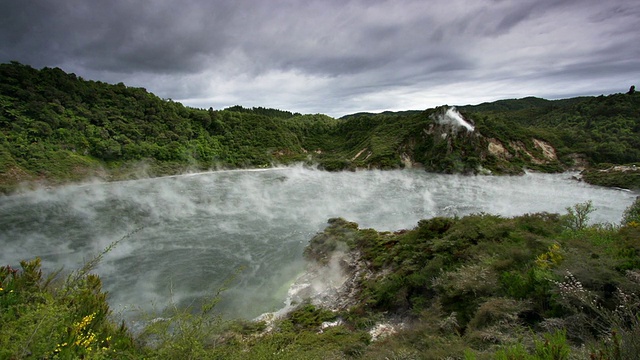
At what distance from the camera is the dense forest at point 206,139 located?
41.4 m

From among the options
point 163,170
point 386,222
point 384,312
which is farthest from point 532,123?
point 384,312

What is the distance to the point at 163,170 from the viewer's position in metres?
47.7

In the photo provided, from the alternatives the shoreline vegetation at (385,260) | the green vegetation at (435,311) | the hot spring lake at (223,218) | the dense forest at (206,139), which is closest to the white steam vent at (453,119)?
the shoreline vegetation at (385,260)

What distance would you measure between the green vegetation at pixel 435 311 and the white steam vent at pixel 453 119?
151 ft

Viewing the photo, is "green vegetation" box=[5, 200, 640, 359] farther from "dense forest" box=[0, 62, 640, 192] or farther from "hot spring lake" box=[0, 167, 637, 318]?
"dense forest" box=[0, 62, 640, 192]

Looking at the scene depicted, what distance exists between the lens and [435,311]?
317 inches

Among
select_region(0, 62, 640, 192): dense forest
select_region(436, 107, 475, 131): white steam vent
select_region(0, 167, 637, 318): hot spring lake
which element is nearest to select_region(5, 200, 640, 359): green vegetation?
select_region(0, 167, 637, 318): hot spring lake

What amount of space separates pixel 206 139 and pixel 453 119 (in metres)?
47.6

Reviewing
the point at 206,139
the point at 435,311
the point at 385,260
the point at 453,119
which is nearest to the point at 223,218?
the point at 385,260

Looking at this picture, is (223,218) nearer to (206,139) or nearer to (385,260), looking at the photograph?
(385,260)

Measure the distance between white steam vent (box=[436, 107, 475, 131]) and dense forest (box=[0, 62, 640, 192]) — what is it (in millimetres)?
972

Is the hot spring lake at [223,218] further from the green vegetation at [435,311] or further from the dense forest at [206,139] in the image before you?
the dense forest at [206,139]

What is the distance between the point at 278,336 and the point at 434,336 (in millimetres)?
4121

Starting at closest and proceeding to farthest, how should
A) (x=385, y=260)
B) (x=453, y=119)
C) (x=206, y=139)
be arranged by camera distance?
(x=385, y=260)
(x=453, y=119)
(x=206, y=139)
